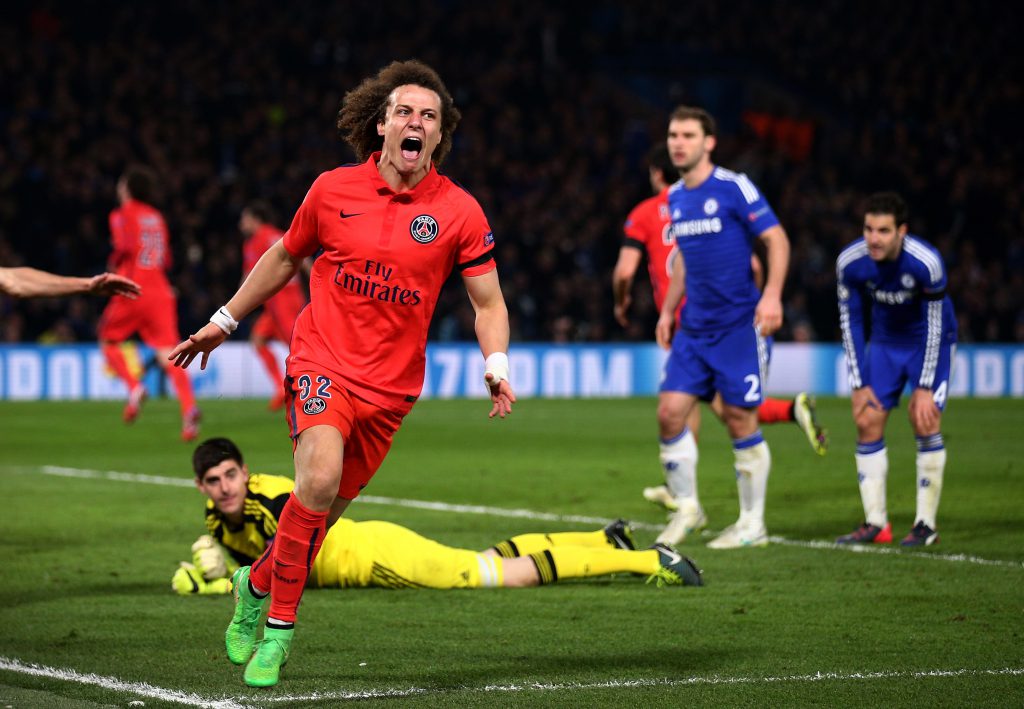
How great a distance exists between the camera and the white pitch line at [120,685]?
16.9 feet

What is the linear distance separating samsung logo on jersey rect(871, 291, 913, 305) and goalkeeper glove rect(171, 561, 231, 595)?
4.19m

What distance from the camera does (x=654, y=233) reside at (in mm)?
10977

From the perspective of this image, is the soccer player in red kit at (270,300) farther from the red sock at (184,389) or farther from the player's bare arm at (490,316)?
the player's bare arm at (490,316)

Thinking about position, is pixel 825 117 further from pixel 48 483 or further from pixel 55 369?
pixel 48 483

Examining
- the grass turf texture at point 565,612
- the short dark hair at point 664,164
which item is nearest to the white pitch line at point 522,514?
the grass turf texture at point 565,612

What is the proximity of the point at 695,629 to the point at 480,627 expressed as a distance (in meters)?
0.91

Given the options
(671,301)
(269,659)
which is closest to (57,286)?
(269,659)

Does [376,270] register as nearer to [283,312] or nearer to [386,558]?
[386,558]

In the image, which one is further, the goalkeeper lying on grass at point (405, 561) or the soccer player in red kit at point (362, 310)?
the goalkeeper lying on grass at point (405, 561)

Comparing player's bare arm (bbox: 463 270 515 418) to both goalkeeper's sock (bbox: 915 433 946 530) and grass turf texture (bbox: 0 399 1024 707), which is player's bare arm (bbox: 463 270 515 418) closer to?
grass turf texture (bbox: 0 399 1024 707)

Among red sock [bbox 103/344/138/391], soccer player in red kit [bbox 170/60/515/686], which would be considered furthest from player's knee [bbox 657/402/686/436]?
red sock [bbox 103/344/138/391]

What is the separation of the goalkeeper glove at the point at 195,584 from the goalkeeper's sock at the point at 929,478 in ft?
13.7

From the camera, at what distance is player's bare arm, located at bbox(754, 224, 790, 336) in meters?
7.83

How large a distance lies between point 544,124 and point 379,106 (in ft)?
81.8
